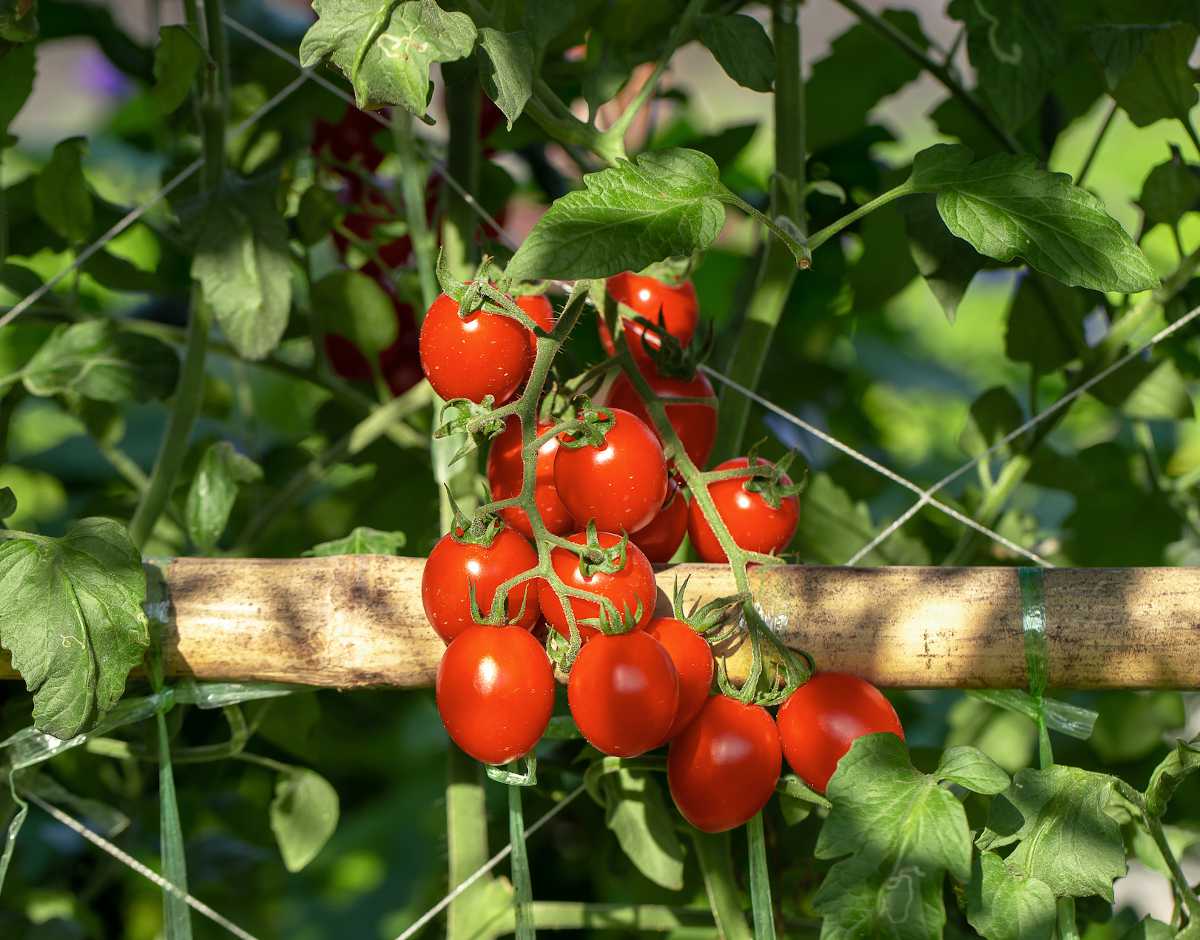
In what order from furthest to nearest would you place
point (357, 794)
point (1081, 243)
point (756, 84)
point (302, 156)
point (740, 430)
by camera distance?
1. point (357, 794)
2. point (302, 156)
3. point (740, 430)
4. point (756, 84)
5. point (1081, 243)

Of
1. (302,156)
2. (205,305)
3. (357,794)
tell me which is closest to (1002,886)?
(205,305)

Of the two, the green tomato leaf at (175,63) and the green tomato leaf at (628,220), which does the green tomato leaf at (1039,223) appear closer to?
the green tomato leaf at (628,220)

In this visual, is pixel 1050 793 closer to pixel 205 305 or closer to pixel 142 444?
pixel 205 305

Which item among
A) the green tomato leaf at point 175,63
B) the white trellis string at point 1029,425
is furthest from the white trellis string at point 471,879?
the green tomato leaf at point 175,63

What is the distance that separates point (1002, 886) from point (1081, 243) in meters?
0.32

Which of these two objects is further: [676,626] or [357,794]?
[357,794]

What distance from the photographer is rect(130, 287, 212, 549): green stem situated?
930 millimetres

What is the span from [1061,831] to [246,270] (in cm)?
61

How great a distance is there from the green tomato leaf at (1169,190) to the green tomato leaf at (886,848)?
48cm

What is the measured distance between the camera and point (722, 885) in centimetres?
80

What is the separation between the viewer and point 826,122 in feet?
3.60

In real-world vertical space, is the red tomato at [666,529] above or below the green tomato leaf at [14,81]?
below

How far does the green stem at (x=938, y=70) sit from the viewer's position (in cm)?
92

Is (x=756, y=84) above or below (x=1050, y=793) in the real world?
above
